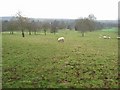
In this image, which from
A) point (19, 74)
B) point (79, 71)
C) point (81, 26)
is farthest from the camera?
point (81, 26)

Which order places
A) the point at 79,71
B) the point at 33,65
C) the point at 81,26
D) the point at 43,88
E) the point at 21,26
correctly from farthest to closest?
the point at 81,26
the point at 21,26
the point at 33,65
the point at 79,71
the point at 43,88

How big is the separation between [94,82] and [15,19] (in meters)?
63.2

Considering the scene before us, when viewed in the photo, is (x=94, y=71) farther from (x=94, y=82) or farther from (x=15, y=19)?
(x=15, y=19)

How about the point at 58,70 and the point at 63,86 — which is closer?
the point at 63,86

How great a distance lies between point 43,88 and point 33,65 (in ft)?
15.9

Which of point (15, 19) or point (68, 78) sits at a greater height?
point (15, 19)

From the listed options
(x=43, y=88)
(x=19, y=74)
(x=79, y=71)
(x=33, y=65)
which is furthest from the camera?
(x=33, y=65)

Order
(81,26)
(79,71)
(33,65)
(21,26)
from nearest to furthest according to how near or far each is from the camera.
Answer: (79,71) → (33,65) → (21,26) → (81,26)

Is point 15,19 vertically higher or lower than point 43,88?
higher

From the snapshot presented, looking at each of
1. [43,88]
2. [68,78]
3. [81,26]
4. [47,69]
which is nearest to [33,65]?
[47,69]

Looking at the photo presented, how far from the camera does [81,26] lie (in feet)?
260

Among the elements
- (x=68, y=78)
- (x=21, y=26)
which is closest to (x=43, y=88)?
(x=68, y=78)

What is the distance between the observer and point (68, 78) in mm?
11461

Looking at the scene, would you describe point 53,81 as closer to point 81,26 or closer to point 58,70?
point 58,70
